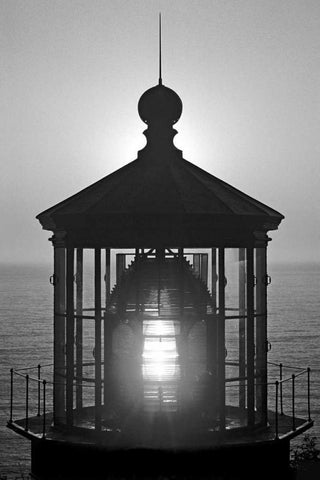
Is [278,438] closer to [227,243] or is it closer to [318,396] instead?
[227,243]

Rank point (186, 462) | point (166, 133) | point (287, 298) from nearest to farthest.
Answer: point (186, 462), point (166, 133), point (287, 298)

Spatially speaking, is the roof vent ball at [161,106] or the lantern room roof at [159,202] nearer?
the lantern room roof at [159,202]

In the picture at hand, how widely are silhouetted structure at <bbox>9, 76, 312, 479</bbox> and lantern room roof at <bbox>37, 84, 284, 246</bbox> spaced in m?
0.02

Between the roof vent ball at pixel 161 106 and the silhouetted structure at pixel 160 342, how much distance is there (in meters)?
1.18

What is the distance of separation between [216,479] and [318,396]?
42705 millimetres

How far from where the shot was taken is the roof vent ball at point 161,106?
37.5ft

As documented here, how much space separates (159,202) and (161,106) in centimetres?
164

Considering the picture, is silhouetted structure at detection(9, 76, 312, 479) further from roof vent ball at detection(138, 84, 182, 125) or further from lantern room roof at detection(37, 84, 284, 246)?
roof vent ball at detection(138, 84, 182, 125)

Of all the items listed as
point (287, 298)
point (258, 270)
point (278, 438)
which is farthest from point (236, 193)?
point (287, 298)

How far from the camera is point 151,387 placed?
10203mm

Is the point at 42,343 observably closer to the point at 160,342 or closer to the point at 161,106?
the point at 161,106

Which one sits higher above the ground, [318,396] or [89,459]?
[89,459]

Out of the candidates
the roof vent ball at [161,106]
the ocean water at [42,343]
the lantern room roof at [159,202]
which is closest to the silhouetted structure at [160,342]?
the lantern room roof at [159,202]

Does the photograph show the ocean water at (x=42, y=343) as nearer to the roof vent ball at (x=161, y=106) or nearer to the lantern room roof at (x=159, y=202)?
the lantern room roof at (x=159, y=202)
